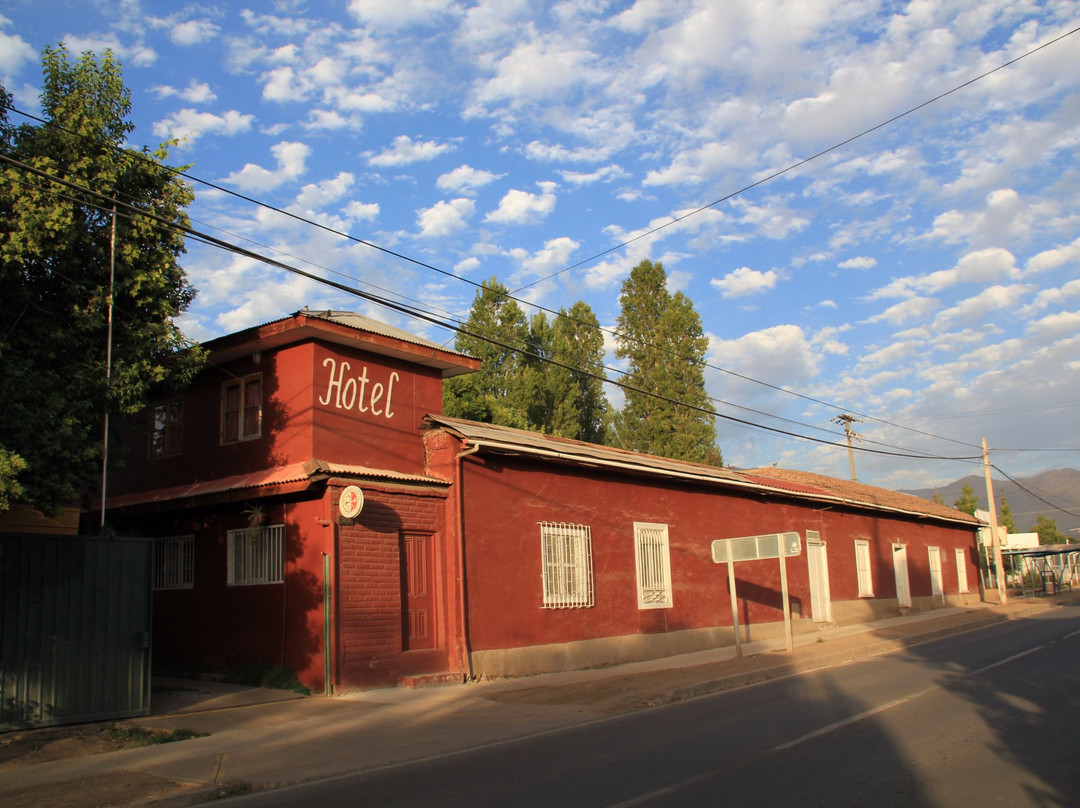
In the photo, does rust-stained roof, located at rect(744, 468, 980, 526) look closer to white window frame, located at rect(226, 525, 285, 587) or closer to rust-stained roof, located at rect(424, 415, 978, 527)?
rust-stained roof, located at rect(424, 415, 978, 527)

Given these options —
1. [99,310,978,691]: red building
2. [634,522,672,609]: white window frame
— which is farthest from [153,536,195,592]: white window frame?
[634,522,672,609]: white window frame

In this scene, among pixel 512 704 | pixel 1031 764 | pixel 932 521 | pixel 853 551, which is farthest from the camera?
pixel 932 521

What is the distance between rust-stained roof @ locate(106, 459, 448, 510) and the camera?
44.6 ft

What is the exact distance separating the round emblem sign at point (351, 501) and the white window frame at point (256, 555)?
5.15ft

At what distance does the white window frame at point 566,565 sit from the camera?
16.6 metres

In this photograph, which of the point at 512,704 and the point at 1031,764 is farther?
the point at 512,704

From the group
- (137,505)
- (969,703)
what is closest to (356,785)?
(969,703)

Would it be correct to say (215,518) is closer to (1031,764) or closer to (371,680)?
(371,680)

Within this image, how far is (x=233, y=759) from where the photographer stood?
888cm

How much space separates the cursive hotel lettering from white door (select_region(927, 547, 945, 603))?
27193mm

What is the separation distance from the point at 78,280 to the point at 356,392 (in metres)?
5.13

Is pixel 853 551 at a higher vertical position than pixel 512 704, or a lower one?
higher

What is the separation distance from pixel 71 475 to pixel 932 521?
33.9 meters

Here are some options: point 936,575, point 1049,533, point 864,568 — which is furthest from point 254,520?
point 1049,533
